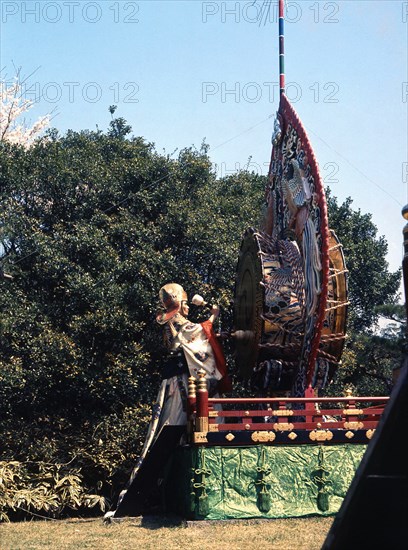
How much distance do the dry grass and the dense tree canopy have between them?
3.97 m

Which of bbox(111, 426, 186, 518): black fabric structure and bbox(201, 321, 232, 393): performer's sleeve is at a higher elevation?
bbox(201, 321, 232, 393): performer's sleeve

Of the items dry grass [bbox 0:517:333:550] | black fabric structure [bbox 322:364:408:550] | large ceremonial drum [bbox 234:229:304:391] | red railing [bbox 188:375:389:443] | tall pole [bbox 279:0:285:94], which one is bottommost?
dry grass [bbox 0:517:333:550]

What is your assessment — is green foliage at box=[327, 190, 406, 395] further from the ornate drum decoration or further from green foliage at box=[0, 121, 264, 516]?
the ornate drum decoration

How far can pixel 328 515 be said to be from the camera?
35.1 ft

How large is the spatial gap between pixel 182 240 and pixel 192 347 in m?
4.86

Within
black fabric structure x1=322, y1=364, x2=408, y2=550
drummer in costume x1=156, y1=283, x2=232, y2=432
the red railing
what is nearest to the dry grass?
the red railing

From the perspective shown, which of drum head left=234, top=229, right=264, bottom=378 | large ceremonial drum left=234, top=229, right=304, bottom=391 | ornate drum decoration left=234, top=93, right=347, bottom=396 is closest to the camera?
ornate drum decoration left=234, top=93, right=347, bottom=396

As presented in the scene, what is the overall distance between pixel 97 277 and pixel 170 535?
7296 mm

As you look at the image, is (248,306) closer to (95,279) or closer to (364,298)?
(95,279)

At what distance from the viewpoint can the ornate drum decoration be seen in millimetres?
11719

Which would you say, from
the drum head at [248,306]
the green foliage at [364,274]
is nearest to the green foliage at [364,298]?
the green foliage at [364,274]

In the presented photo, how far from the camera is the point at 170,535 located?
9594 millimetres

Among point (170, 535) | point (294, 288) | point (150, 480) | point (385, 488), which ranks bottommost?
point (170, 535)

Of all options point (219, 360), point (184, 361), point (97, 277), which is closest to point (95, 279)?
point (97, 277)
